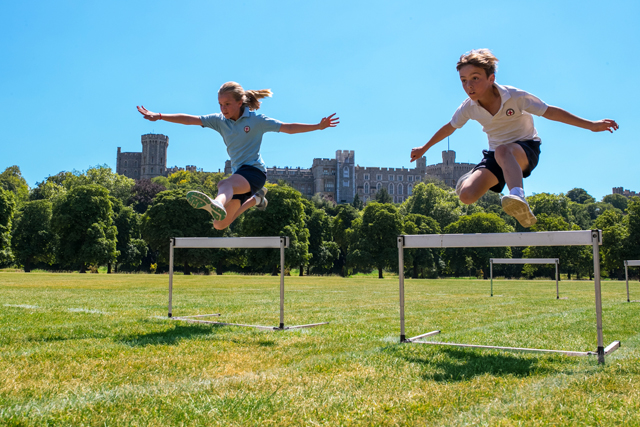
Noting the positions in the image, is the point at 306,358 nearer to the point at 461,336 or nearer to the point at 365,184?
the point at 461,336

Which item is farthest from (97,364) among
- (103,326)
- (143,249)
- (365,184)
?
(365,184)

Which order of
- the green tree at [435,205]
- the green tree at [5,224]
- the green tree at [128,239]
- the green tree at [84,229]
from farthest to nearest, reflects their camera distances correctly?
1. the green tree at [435,205]
2. the green tree at [128,239]
3. the green tree at [84,229]
4. the green tree at [5,224]

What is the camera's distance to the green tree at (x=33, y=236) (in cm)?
5262

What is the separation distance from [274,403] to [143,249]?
2390 inches

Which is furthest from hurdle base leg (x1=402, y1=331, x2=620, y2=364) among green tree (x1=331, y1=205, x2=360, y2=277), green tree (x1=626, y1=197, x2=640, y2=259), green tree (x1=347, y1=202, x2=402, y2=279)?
green tree (x1=331, y1=205, x2=360, y2=277)

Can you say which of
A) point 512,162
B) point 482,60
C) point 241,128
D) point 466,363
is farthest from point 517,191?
point 241,128

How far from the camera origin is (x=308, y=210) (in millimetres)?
65750

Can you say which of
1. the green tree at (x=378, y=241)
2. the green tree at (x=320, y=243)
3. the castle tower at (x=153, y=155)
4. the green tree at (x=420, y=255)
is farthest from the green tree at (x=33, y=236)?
the castle tower at (x=153, y=155)

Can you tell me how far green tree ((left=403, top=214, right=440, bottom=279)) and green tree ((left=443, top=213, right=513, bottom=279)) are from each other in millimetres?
2059

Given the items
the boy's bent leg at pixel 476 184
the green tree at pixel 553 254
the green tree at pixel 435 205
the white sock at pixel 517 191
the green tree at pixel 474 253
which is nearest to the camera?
the white sock at pixel 517 191

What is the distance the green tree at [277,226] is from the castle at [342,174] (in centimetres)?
9939

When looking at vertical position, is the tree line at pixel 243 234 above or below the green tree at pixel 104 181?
below

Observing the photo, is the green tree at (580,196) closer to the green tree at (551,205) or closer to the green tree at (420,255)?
the green tree at (551,205)

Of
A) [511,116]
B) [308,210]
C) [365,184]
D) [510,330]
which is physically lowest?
[510,330]
